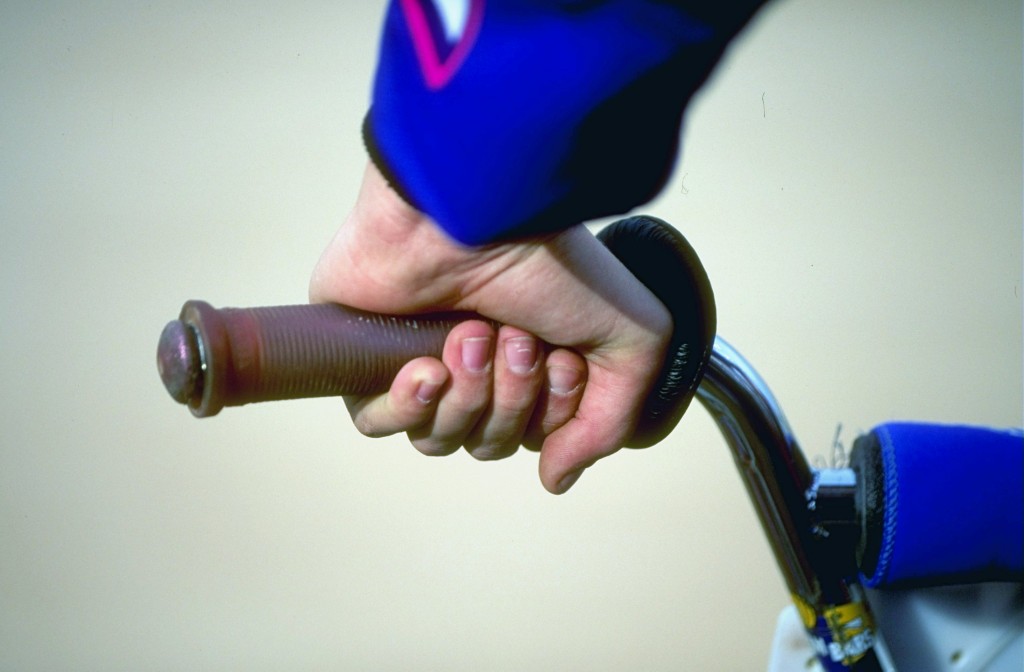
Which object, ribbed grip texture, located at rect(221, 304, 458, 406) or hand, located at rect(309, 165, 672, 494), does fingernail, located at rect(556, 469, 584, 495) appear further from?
ribbed grip texture, located at rect(221, 304, 458, 406)

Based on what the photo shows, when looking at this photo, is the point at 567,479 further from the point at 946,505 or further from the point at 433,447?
the point at 946,505

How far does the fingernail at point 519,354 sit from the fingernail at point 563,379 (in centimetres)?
3

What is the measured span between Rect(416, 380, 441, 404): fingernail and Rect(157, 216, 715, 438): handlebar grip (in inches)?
0.7

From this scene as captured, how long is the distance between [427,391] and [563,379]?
10cm

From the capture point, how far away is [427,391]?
46 cm

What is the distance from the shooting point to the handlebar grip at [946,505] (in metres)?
0.47

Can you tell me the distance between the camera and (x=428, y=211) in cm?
31

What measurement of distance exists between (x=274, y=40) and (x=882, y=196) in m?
0.82

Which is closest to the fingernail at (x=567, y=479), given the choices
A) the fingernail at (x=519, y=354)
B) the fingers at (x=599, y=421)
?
the fingers at (x=599, y=421)

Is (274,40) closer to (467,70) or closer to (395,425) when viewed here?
(395,425)

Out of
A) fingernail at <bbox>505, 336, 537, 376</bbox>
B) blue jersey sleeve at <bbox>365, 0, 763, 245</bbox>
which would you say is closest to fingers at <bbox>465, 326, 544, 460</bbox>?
fingernail at <bbox>505, 336, 537, 376</bbox>

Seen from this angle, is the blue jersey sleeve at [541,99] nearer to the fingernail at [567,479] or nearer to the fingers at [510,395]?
the fingers at [510,395]

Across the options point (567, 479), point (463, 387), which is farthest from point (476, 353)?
point (567, 479)

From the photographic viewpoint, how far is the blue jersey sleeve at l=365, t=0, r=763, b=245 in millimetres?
254
